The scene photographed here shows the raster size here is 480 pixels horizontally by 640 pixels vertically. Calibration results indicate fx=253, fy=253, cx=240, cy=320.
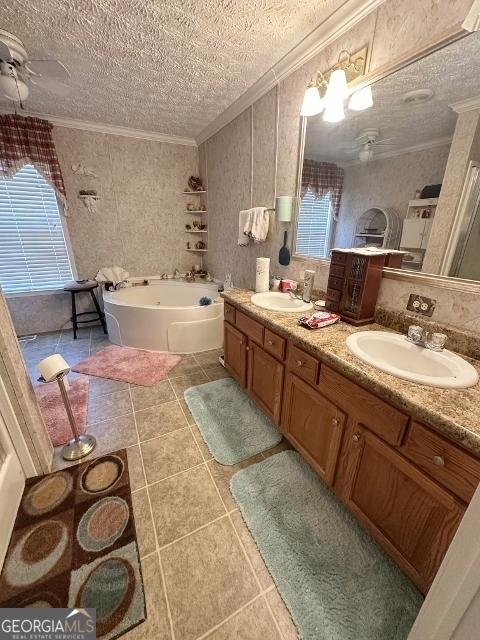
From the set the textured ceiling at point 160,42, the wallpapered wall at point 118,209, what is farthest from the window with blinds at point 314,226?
the wallpapered wall at point 118,209

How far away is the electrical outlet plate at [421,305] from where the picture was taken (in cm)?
123

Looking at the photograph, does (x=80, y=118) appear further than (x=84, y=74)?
Yes

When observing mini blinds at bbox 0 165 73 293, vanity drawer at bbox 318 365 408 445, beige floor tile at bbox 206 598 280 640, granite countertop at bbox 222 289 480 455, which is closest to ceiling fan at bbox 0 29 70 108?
mini blinds at bbox 0 165 73 293

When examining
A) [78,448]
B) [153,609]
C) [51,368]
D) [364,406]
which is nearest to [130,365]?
[78,448]

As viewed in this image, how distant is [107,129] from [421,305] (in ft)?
12.4

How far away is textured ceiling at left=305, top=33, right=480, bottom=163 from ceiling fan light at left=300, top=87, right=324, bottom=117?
0.16m

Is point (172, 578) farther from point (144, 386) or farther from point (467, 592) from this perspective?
point (144, 386)

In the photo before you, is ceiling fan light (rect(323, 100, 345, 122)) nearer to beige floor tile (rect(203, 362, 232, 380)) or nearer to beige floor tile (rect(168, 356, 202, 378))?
beige floor tile (rect(203, 362, 232, 380))

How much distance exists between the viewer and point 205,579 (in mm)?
1057

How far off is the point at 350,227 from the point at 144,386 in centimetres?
207

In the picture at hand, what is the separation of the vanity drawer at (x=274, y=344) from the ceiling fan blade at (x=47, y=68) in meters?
2.27

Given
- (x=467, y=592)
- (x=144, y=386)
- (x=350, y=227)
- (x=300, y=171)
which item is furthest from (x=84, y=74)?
(x=467, y=592)

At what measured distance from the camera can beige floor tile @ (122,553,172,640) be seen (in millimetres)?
905

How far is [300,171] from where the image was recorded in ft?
6.21
